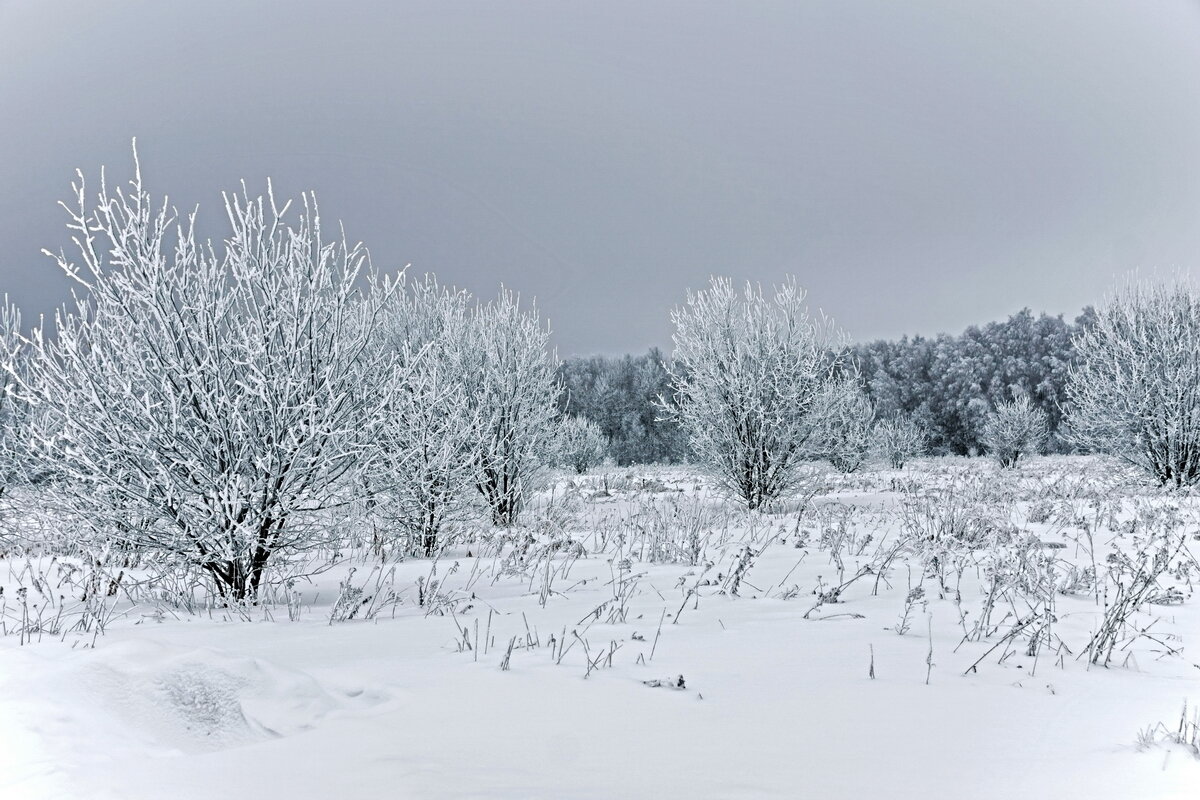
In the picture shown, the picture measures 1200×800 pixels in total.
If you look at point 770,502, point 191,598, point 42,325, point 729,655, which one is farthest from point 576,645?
point 770,502

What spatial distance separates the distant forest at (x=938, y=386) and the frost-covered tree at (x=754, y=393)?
1196 inches

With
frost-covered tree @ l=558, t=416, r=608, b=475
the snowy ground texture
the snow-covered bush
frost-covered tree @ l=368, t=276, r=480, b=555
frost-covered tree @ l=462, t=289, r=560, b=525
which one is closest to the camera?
the snowy ground texture

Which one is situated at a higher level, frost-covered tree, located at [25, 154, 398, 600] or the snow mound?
frost-covered tree, located at [25, 154, 398, 600]

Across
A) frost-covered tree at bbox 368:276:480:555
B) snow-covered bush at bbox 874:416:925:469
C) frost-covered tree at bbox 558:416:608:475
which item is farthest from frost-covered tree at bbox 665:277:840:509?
snow-covered bush at bbox 874:416:925:469

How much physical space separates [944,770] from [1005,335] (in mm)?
55793

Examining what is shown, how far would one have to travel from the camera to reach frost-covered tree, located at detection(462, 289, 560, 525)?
419 inches

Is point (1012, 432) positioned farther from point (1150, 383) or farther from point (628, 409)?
point (628, 409)

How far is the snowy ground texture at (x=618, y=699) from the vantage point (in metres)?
1.84

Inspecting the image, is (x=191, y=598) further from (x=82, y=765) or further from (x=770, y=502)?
(x=770, y=502)

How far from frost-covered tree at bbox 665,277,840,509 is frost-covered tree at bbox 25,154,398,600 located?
309 inches

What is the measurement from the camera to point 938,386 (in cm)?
4734

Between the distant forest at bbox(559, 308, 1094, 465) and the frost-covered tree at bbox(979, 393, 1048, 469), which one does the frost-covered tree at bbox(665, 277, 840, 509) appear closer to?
the frost-covered tree at bbox(979, 393, 1048, 469)

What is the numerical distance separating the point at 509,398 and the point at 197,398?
20.7 ft

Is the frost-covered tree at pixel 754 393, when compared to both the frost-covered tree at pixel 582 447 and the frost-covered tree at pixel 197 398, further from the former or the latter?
the frost-covered tree at pixel 582 447
